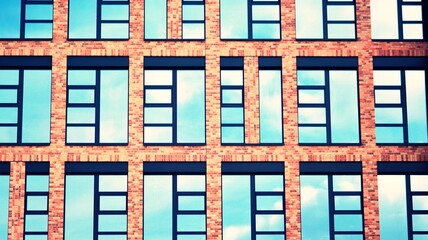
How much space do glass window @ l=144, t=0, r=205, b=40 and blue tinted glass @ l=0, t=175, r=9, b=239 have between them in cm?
662

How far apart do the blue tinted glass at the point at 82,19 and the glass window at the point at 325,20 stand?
6.88 metres

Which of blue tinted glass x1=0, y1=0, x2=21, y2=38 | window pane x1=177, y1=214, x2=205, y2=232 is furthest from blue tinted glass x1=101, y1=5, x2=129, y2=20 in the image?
window pane x1=177, y1=214, x2=205, y2=232

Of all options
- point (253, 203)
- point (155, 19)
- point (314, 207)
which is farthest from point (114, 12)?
point (314, 207)

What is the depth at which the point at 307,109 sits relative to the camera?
30.8m

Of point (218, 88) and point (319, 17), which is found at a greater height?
point (319, 17)

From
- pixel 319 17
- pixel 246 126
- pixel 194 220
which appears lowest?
pixel 194 220

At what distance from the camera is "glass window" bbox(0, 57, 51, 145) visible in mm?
30250

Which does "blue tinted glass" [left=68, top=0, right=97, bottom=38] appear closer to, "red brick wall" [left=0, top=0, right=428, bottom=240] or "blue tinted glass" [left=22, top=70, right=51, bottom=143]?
"red brick wall" [left=0, top=0, right=428, bottom=240]

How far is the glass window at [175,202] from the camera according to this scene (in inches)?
1169

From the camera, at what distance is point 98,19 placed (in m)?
31.2

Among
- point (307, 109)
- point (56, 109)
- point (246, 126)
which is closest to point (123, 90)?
point (56, 109)

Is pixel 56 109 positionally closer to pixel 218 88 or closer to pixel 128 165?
pixel 128 165

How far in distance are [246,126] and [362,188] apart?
427 cm

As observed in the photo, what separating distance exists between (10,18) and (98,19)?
2936 mm
